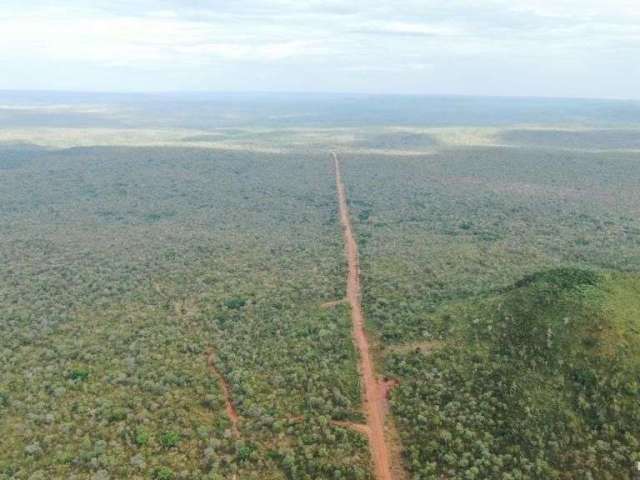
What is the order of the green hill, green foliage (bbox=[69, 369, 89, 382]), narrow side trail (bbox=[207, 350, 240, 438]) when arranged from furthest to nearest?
green foliage (bbox=[69, 369, 89, 382]), narrow side trail (bbox=[207, 350, 240, 438]), the green hill

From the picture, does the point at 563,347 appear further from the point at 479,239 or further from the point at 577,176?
the point at 577,176

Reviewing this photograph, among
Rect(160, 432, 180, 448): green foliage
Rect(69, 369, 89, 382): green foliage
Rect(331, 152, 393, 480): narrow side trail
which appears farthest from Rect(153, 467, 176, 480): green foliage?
Rect(69, 369, 89, 382): green foliage

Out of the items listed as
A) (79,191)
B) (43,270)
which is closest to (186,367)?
(43,270)

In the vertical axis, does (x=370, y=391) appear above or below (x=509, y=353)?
below

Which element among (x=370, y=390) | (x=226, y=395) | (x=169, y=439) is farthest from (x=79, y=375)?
(x=370, y=390)

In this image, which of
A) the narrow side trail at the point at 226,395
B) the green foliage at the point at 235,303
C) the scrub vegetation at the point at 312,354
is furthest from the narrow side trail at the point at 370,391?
the green foliage at the point at 235,303

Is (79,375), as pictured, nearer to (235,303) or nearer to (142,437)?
(142,437)

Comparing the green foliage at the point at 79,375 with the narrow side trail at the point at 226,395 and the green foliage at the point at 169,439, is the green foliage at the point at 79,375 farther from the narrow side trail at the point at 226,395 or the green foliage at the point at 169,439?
the green foliage at the point at 169,439

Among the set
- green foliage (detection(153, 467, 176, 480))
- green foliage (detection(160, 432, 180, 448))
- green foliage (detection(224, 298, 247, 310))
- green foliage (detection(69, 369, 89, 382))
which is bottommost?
green foliage (detection(153, 467, 176, 480))

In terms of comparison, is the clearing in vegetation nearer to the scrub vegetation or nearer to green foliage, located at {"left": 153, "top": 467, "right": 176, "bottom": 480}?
the scrub vegetation

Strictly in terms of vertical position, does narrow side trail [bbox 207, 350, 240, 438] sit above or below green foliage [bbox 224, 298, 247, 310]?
below
